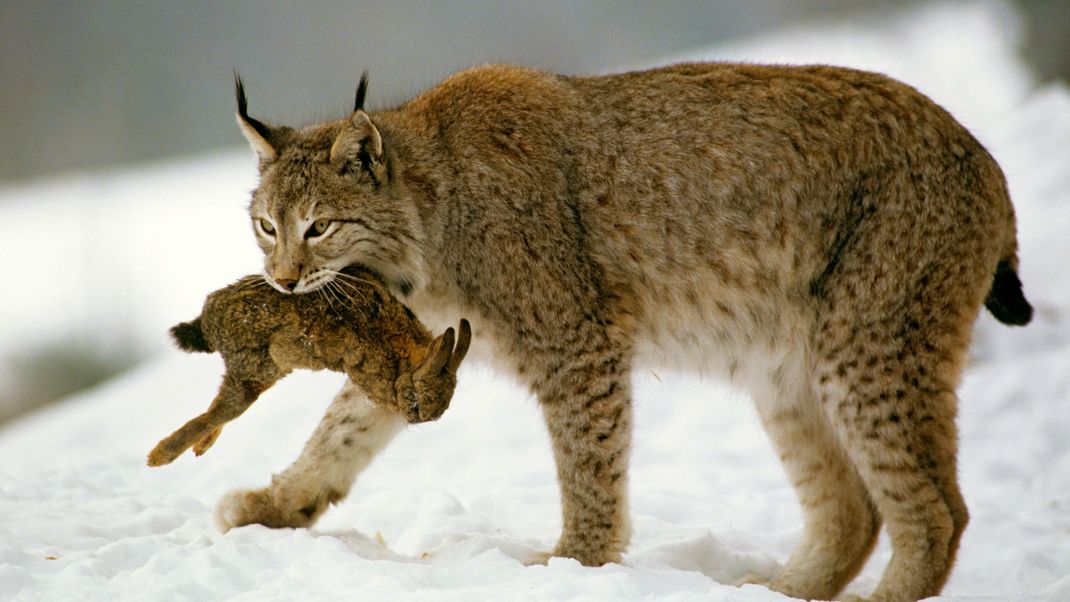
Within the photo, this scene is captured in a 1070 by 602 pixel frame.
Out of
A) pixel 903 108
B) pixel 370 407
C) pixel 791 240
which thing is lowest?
pixel 370 407

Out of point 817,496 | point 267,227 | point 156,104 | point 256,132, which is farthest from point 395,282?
point 156,104

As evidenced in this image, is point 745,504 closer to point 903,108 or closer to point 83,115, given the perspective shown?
point 903,108

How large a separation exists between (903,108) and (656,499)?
2.29 meters

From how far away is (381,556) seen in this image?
14.1ft

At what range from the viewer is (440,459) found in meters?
7.09

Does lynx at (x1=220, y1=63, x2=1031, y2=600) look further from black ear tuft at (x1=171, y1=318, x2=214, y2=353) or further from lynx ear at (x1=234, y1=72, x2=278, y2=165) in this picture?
black ear tuft at (x1=171, y1=318, x2=214, y2=353)

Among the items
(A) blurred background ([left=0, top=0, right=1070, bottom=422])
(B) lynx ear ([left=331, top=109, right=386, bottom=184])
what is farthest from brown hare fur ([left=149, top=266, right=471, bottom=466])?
(A) blurred background ([left=0, top=0, right=1070, bottom=422])

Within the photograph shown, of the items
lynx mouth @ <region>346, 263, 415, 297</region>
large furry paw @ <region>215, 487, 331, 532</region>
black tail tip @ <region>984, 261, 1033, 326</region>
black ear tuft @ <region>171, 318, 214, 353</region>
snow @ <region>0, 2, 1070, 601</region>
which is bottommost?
snow @ <region>0, 2, 1070, 601</region>

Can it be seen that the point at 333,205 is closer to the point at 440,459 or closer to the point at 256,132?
the point at 256,132

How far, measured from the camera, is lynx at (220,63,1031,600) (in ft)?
14.4

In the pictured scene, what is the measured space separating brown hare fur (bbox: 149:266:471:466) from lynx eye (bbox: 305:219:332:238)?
0.26m

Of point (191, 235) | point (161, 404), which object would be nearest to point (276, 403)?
point (161, 404)

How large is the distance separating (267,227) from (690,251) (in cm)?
164

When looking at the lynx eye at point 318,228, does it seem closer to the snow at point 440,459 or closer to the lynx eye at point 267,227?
the lynx eye at point 267,227
